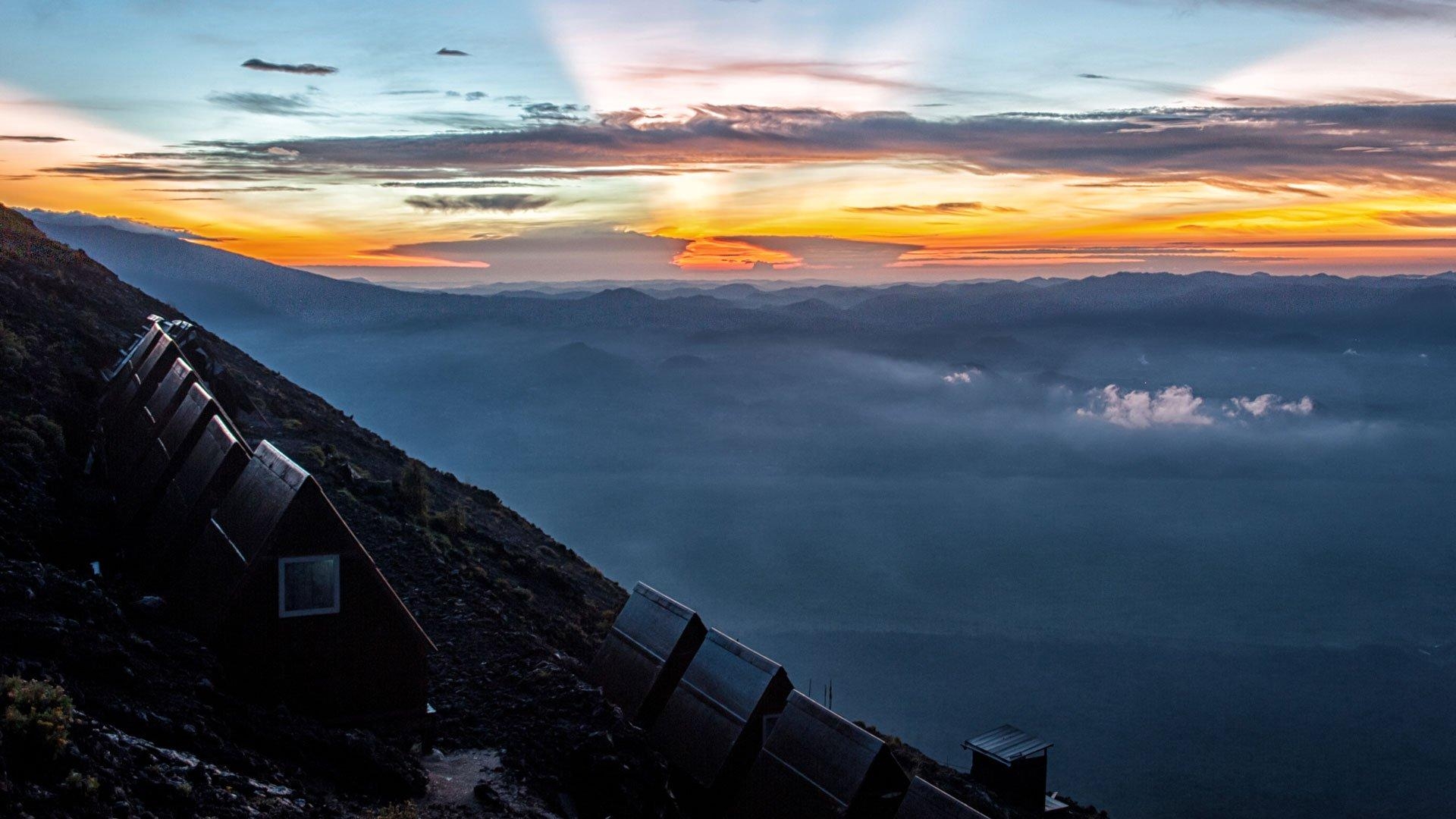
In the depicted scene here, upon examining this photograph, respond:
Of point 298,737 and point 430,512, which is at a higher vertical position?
point 430,512

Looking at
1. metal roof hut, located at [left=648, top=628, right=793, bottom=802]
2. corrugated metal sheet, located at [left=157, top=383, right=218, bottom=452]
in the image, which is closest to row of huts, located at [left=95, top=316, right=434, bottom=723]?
corrugated metal sheet, located at [left=157, top=383, right=218, bottom=452]

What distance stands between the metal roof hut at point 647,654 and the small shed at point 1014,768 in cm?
1302

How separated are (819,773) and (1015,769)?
15622 millimetres

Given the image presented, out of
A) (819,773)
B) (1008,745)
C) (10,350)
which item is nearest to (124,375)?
(10,350)

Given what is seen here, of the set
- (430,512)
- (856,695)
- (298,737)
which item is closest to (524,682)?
(298,737)

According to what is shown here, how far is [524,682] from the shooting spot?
47.5 feet

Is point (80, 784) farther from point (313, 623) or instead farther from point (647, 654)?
point (647, 654)

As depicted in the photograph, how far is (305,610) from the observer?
1122 cm

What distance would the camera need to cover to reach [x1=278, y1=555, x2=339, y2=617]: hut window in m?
11.1

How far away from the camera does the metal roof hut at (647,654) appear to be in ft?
48.9

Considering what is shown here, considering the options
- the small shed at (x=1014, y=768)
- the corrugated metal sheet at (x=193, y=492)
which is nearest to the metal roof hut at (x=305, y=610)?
the corrugated metal sheet at (x=193, y=492)

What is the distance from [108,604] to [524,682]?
223 inches

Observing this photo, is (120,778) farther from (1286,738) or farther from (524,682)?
(1286,738)

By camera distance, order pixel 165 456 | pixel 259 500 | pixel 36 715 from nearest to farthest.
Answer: pixel 36 715
pixel 259 500
pixel 165 456
